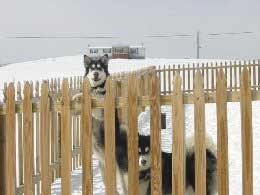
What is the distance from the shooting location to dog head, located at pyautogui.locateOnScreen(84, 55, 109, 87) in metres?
5.20

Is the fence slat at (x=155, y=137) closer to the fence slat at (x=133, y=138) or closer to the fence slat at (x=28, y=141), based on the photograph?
the fence slat at (x=133, y=138)

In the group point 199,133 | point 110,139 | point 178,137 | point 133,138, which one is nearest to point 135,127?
point 133,138

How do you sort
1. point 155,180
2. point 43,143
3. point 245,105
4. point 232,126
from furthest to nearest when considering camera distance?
1. point 232,126
2. point 43,143
3. point 155,180
4. point 245,105

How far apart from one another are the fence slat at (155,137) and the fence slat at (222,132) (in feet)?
1.55

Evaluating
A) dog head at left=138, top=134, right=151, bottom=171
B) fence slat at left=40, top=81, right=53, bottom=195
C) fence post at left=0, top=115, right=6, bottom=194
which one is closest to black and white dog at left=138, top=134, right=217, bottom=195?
dog head at left=138, top=134, right=151, bottom=171

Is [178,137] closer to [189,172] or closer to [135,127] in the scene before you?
[135,127]

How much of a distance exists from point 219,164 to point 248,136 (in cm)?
31

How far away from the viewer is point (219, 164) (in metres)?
3.26

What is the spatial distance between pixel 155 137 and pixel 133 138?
0.62ft

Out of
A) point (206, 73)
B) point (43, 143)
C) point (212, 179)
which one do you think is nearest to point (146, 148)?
point (212, 179)

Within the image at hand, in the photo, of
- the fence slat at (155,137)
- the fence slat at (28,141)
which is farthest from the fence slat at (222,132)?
the fence slat at (28,141)

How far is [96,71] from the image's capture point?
A: 17.9 feet

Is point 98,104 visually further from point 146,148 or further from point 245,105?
point 245,105

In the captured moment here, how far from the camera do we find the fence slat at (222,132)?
320 cm
